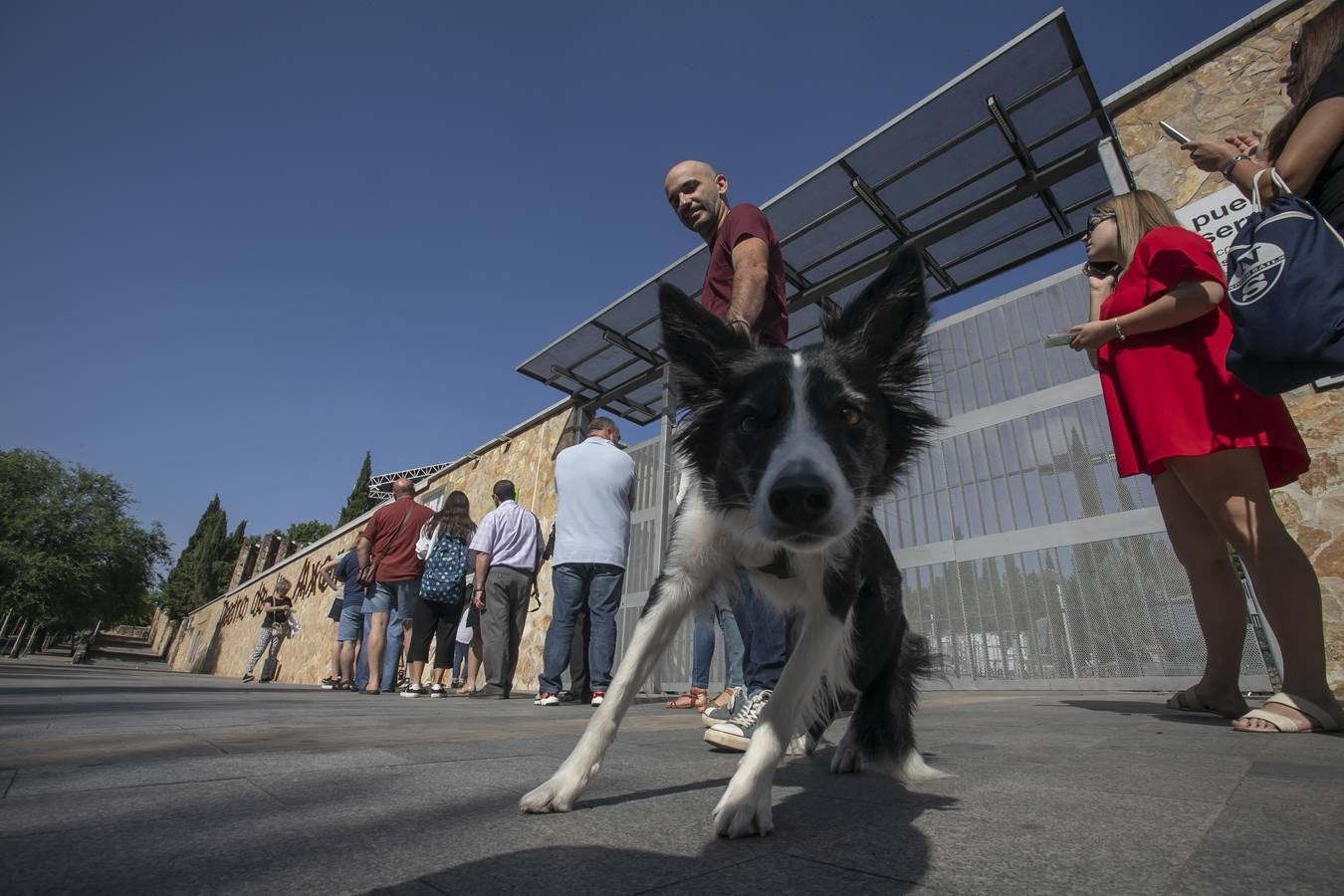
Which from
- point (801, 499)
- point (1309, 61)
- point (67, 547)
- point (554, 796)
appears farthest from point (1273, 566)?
point (67, 547)

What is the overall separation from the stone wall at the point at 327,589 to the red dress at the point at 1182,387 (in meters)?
10.8

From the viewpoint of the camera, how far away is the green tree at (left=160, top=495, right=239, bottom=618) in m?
55.8

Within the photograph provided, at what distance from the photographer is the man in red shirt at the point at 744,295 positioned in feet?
8.62

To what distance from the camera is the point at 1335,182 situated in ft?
7.25

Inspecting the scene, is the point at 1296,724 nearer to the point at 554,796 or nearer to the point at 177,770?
the point at 554,796

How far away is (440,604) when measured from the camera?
704cm

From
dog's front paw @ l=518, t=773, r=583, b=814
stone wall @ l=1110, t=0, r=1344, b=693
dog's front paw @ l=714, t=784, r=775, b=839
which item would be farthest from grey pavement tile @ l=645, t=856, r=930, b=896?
stone wall @ l=1110, t=0, r=1344, b=693

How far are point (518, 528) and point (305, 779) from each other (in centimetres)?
494

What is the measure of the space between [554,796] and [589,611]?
4441 mm

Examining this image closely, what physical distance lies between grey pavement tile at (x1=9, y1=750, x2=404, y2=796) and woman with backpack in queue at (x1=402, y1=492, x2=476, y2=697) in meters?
4.95

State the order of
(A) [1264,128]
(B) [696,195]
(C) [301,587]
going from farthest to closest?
(C) [301,587] → (A) [1264,128] → (B) [696,195]

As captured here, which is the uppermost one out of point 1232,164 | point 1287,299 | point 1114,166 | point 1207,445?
point 1114,166

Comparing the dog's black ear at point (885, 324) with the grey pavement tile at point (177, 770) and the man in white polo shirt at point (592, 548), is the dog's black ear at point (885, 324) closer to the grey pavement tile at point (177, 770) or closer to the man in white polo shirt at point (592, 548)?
the grey pavement tile at point (177, 770)

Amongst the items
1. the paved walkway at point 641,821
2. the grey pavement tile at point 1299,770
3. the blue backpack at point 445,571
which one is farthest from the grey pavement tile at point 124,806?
the blue backpack at point 445,571
